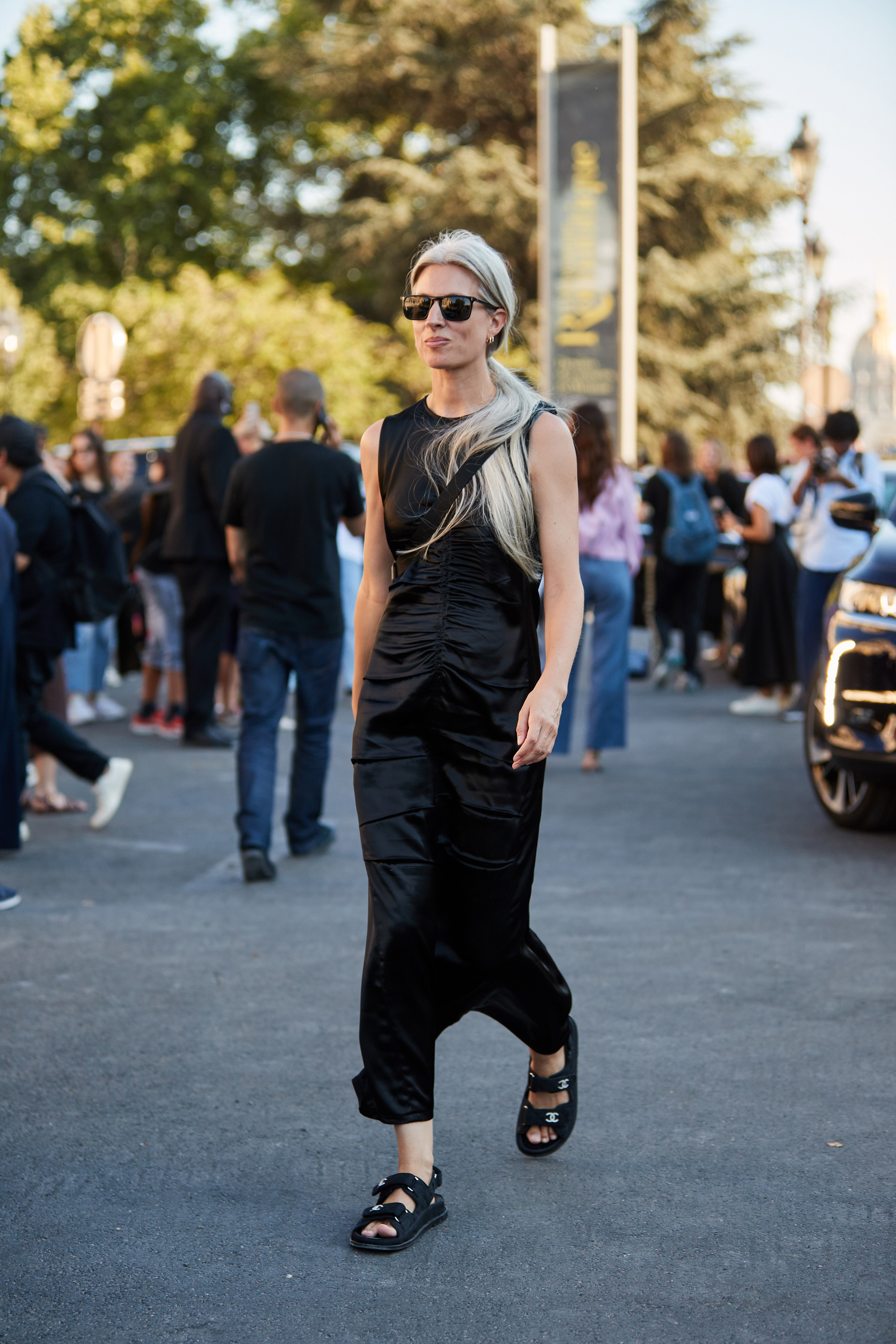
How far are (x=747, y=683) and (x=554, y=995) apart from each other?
925 cm

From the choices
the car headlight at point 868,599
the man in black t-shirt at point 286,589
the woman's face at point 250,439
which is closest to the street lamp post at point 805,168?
the woman's face at point 250,439

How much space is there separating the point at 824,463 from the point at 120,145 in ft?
108

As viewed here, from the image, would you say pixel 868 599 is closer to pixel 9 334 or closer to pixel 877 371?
pixel 9 334

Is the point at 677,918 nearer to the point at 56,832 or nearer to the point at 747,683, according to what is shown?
the point at 56,832

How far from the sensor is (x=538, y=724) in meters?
3.31

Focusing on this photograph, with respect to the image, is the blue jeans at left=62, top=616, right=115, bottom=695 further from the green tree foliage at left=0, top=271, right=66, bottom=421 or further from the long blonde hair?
the green tree foliage at left=0, top=271, right=66, bottom=421

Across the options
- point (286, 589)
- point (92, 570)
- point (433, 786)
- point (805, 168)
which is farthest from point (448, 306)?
point (805, 168)

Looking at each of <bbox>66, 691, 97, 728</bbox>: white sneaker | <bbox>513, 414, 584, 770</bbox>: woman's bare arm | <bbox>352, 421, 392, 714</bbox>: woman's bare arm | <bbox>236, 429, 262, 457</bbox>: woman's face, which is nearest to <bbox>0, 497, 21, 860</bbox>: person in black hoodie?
<bbox>352, 421, 392, 714</bbox>: woman's bare arm

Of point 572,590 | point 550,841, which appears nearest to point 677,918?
point 550,841

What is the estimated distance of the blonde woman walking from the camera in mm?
3357

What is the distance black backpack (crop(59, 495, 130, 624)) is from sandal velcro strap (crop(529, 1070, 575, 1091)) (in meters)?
4.37

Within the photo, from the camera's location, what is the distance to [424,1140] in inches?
133

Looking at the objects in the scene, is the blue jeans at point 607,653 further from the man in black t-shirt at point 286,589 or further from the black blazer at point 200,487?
the man in black t-shirt at point 286,589

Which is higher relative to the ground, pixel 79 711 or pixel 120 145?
pixel 120 145
